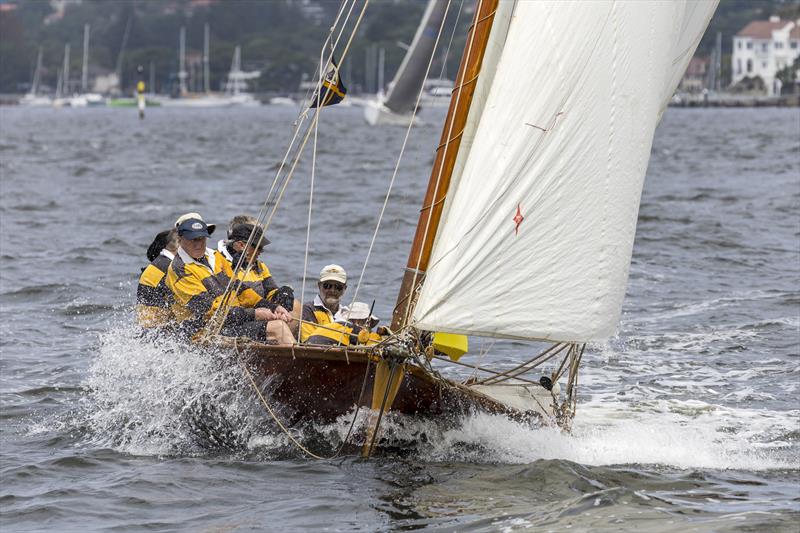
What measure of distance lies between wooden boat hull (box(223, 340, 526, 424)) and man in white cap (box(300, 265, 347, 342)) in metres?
0.68

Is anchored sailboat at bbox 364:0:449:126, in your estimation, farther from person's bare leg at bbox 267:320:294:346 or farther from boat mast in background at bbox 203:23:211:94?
boat mast in background at bbox 203:23:211:94

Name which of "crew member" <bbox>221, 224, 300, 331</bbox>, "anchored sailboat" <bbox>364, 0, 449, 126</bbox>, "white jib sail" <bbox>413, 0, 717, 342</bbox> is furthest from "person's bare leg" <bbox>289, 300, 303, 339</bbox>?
"anchored sailboat" <bbox>364, 0, 449, 126</bbox>

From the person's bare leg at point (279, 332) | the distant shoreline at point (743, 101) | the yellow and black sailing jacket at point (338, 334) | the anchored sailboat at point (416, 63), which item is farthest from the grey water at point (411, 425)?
the distant shoreline at point (743, 101)

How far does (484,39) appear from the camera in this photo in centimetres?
874

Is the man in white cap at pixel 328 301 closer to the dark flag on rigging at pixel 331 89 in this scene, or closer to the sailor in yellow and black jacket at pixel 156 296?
the sailor in yellow and black jacket at pixel 156 296

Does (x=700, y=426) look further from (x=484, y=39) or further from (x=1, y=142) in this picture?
(x=1, y=142)

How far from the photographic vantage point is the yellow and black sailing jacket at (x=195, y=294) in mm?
9773

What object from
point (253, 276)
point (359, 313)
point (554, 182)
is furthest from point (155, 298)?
point (554, 182)

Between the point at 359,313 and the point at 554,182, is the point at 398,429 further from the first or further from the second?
the point at 554,182

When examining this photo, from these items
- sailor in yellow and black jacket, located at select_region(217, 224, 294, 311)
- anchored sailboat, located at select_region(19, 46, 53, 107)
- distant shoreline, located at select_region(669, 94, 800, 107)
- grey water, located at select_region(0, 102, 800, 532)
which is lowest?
anchored sailboat, located at select_region(19, 46, 53, 107)

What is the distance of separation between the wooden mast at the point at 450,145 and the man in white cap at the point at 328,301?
104cm

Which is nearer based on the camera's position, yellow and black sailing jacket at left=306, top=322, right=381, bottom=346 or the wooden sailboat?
the wooden sailboat

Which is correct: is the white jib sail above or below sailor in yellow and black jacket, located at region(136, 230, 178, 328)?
above

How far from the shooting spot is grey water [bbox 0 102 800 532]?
321 inches
